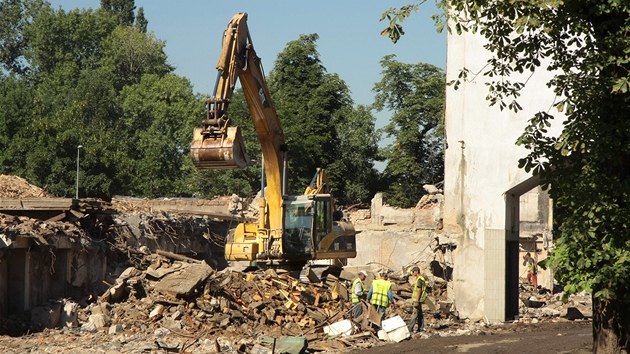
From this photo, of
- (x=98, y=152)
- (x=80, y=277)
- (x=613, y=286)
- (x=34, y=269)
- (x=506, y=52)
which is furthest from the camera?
(x=98, y=152)

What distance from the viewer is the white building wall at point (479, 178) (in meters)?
22.2

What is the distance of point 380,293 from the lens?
20.8 meters

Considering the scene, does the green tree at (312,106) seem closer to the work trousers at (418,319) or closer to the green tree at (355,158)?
the green tree at (355,158)

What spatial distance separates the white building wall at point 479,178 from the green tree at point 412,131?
96.2 ft

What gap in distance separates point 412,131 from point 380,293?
33136 millimetres

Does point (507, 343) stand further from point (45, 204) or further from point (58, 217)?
point (45, 204)

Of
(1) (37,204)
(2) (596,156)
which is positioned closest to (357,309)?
(1) (37,204)

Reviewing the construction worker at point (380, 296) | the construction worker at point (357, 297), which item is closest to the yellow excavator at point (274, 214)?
the construction worker at point (357, 297)

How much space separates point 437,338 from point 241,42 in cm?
762

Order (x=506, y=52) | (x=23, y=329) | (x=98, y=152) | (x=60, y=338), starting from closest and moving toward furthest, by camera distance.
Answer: (x=506, y=52)
(x=60, y=338)
(x=23, y=329)
(x=98, y=152)

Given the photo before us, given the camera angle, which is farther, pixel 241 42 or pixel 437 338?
pixel 241 42

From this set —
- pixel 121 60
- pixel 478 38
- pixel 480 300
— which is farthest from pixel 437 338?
pixel 121 60

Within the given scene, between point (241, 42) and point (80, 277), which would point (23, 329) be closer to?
point (80, 277)

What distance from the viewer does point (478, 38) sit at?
22234 millimetres
